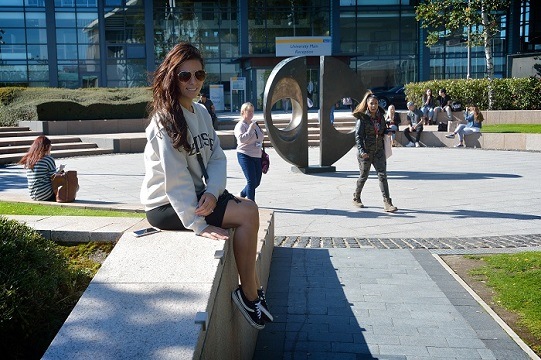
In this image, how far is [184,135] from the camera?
412 centimetres

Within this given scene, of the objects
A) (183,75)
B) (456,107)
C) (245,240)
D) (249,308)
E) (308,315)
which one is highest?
(183,75)

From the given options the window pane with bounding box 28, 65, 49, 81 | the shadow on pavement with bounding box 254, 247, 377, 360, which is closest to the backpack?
the shadow on pavement with bounding box 254, 247, 377, 360

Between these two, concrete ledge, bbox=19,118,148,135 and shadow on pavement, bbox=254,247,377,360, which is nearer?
shadow on pavement, bbox=254,247,377,360

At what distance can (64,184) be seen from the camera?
30.7 feet

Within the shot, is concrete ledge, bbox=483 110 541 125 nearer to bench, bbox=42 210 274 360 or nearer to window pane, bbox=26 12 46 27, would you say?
bench, bbox=42 210 274 360

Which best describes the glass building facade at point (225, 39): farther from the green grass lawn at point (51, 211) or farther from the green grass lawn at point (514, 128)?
the green grass lawn at point (51, 211)

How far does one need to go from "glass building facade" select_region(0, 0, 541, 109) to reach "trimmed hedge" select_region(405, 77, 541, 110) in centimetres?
1568

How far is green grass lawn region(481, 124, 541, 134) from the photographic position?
2189 centimetres

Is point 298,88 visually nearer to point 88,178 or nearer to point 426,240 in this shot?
point 88,178

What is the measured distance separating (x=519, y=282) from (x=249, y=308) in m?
3.37

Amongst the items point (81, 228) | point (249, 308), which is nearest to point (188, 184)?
point (249, 308)

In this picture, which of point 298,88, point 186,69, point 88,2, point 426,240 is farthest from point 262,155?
point 88,2

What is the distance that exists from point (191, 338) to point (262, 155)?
7.66 m

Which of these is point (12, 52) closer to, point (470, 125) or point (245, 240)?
point (470, 125)
